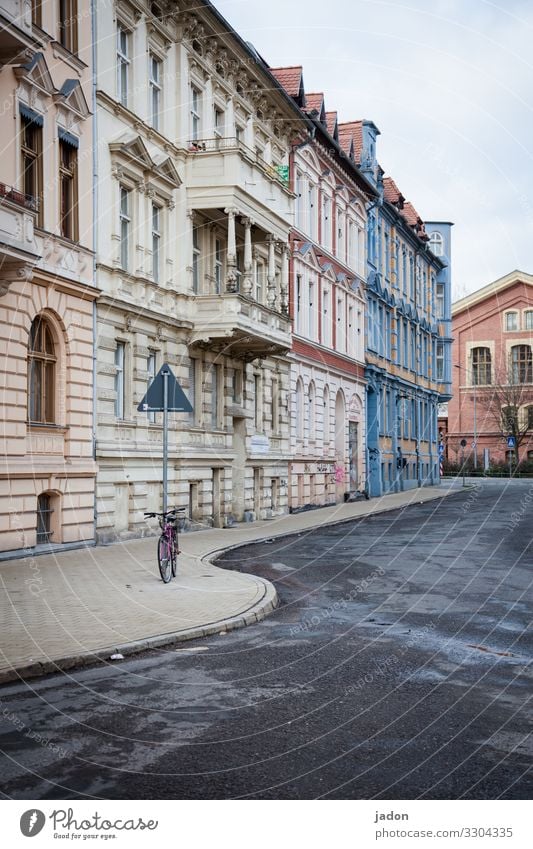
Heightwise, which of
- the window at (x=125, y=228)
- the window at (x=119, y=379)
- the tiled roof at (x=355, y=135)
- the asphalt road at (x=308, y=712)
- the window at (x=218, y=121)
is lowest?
the asphalt road at (x=308, y=712)

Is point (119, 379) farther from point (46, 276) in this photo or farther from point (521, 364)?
point (521, 364)

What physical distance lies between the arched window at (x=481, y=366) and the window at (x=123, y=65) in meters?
67.6

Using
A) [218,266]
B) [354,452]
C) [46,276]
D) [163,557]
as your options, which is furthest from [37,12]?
[354,452]

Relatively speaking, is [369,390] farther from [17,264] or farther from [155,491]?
[17,264]

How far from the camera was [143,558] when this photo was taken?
1836cm

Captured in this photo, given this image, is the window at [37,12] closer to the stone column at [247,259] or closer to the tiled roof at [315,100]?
the stone column at [247,259]

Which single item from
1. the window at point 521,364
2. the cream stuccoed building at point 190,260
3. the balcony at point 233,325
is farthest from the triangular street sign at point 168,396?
the window at point 521,364

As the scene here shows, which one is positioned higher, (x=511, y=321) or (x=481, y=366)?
(x=511, y=321)

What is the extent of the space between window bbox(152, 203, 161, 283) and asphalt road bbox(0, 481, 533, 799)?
13.1 meters

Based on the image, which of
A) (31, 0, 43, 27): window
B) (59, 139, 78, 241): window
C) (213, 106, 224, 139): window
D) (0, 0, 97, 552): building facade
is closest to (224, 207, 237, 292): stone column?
(213, 106, 224, 139): window

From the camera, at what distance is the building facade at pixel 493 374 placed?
8312cm

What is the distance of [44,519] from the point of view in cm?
1881

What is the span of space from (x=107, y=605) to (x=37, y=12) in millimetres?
12011
